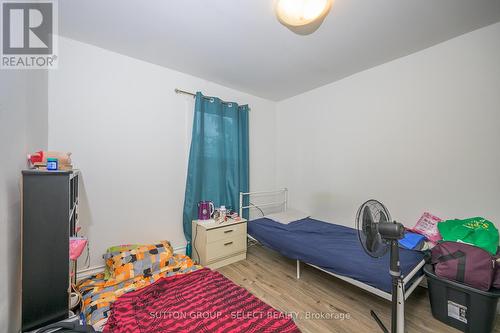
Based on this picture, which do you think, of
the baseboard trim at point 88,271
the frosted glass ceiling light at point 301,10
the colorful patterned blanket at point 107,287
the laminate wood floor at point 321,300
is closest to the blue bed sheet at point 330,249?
the laminate wood floor at point 321,300

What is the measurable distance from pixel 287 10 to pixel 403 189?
226cm

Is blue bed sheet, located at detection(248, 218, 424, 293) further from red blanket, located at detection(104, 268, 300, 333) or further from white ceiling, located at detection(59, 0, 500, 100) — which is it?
white ceiling, located at detection(59, 0, 500, 100)

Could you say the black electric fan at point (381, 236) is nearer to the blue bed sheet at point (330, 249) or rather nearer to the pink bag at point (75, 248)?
the blue bed sheet at point (330, 249)

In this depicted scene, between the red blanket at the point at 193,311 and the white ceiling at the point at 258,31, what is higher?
the white ceiling at the point at 258,31

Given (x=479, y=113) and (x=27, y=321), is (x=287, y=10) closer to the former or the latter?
(x=479, y=113)

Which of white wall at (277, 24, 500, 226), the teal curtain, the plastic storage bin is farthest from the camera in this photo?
the teal curtain

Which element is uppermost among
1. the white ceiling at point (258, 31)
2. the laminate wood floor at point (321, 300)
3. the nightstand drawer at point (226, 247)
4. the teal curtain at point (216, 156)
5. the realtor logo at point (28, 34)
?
the white ceiling at point (258, 31)

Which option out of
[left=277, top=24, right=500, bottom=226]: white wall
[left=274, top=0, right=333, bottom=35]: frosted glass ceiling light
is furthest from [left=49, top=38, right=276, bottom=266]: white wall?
[left=277, top=24, right=500, bottom=226]: white wall

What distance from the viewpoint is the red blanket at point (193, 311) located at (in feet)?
4.65

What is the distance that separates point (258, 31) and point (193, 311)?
99.4 inches

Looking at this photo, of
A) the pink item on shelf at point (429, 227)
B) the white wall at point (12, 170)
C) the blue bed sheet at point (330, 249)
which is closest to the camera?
the white wall at point (12, 170)

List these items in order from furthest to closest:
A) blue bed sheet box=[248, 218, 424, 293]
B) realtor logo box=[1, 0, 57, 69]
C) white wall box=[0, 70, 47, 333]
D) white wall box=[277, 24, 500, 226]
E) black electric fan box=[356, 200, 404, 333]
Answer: white wall box=[277, 24, 500, 226] → blue bed sheet box=[248, 218, 424, 293] → black electric fan box=[356, 200, 404, 333] → realtor logo box=[1, 0, 57, 69] → white wall box=[0, 70, 47, 333]

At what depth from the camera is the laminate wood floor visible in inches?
61.9

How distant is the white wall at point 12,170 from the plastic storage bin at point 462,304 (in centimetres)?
287
